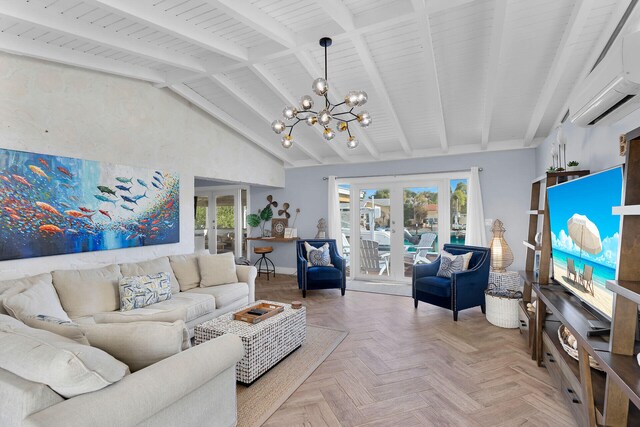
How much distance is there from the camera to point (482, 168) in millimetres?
5270

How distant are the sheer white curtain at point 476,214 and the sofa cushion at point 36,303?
17.4ft

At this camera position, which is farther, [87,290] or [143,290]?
[143,290]

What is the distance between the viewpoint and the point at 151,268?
11.7 ft

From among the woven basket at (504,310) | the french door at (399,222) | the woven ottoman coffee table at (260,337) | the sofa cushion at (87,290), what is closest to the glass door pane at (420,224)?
the french door at (399,222)

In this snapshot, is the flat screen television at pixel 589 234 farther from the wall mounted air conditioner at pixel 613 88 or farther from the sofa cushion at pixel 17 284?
the sofa cushion at pixel 17 284

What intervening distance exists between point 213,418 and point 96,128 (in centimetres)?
316

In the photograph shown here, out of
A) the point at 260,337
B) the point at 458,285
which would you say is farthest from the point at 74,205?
the point at 458,285

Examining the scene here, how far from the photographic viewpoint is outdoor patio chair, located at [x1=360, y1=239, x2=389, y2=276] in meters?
6.21

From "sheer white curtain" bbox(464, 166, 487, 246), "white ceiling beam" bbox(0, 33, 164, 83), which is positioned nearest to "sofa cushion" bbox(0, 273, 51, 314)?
"white ceiling beam" bbox(0, 33, 164, 83)

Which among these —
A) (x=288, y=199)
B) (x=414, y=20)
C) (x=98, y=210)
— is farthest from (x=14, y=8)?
(x=288, y=199)

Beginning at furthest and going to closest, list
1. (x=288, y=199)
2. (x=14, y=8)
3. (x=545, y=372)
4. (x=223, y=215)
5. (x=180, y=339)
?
(x=223, y=215), (x=288, y=199), (x=545, y=372), (x=14, y=8), (x=180, y=339)

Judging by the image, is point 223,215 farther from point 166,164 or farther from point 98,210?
point 98,210

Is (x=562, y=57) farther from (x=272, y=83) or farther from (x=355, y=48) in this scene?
(x=272, y=83)

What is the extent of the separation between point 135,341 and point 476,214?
5096 mm
